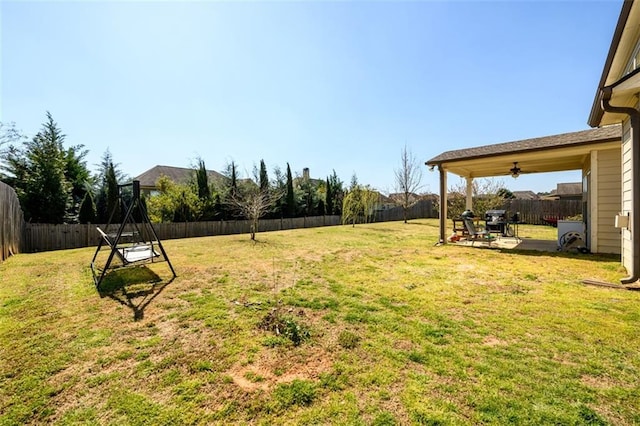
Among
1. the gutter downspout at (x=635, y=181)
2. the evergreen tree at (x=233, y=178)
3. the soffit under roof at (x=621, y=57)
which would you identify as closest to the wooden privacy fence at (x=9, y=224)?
the evergreen tree at (x=233, y=178)

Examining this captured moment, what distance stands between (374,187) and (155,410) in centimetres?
1865

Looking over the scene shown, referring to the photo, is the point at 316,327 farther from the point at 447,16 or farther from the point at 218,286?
the point at 447,16

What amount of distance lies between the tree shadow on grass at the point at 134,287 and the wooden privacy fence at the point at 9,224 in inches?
184

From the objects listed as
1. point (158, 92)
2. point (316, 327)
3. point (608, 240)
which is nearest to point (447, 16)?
point (608, 240)

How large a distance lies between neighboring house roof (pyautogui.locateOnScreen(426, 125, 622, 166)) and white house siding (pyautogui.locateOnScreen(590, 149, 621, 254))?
0.46 m

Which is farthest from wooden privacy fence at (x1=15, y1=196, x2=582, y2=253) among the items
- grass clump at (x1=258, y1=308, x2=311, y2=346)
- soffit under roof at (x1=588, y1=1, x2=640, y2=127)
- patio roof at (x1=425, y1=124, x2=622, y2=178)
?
soffit under roof at (x1=588, y1=1, x2=640, y2=127)

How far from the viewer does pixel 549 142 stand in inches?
299

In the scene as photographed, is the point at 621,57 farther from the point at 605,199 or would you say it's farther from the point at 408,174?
the point at 408,174

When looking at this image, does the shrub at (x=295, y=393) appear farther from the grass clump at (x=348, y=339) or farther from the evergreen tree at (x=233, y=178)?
the evergreen tree at (x=233, y=178)

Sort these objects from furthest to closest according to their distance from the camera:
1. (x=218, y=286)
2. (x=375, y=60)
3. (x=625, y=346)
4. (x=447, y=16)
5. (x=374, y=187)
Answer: (x=374, y=187), (x=375, y=60), (x=447, y=16), (x=218, y=286), (x=625, y=346)

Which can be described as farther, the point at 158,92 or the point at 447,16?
the point at 158,92

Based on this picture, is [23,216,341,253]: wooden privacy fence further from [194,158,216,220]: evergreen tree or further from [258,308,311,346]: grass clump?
[258,308,311,346]: grass clump

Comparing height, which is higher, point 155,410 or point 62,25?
point 62,25

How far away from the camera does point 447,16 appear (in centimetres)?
718
